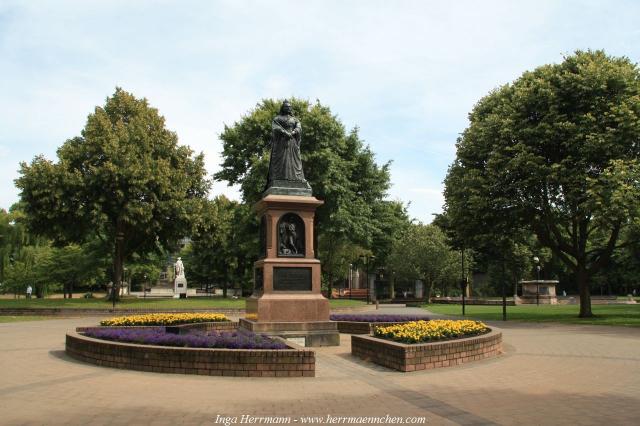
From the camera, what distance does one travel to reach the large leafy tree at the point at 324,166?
121 feet

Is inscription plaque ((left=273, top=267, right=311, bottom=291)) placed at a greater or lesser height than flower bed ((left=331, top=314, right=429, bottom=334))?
greater

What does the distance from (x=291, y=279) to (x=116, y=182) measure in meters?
21.8

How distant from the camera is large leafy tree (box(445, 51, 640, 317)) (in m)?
23.1

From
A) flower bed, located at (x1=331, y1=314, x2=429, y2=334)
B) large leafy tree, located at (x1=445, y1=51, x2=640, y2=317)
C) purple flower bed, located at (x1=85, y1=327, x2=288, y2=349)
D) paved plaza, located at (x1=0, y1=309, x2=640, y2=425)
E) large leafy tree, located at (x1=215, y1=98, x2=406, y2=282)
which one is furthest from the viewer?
large leafy tree, located at (x1=215, y1=98, x2=406, y2=282)

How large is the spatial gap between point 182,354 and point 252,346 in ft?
4.48

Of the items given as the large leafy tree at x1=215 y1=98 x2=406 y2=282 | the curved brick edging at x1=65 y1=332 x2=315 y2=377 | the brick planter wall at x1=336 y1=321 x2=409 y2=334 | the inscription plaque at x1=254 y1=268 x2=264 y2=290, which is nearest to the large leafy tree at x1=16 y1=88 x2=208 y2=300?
the large leafy tree at x1=215 y1=98 x2=406 y2=282

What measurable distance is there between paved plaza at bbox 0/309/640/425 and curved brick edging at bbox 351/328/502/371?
0.87 feet

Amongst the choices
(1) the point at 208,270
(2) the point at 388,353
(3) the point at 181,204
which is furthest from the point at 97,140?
(1) the point at 208,270

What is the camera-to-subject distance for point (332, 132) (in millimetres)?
38312

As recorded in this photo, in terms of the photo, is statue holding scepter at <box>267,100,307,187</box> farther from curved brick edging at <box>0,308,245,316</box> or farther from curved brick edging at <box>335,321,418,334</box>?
curved brick edging at <box>0,308,245,316</box>

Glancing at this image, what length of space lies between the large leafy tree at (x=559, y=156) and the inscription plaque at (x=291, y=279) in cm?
1364

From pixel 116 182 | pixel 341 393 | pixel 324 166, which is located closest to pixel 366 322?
pixel 341 393

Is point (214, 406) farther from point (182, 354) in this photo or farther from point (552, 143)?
point (552, 143)

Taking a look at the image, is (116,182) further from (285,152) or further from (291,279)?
(291,279)
